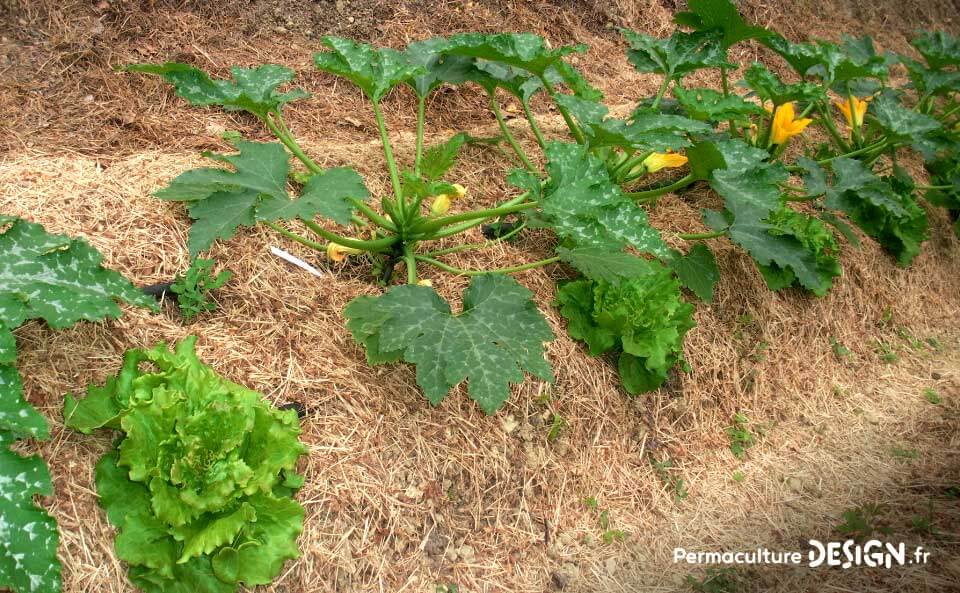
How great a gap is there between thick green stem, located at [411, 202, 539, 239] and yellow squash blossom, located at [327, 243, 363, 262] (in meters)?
0.24

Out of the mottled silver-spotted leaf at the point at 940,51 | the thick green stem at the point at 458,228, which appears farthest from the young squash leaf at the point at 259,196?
the mottled silver-spotted leaf at the point at 940,51

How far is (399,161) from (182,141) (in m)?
0.89

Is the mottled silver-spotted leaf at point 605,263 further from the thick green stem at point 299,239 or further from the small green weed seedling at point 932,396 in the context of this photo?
the small green weed seedling at point 932,396

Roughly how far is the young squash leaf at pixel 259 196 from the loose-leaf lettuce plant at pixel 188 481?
414mm

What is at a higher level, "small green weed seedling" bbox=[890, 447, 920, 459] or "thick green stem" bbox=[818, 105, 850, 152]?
"thick green stem" bbox=[818, 105, 850, 152]

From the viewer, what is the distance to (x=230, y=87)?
2.28 metres

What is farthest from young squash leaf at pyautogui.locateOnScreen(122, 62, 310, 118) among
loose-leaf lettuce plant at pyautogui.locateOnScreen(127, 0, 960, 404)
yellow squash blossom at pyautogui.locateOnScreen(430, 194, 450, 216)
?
yellow squash blossom at pyautogui.locateOnScreen(430, 194, 450, 216)

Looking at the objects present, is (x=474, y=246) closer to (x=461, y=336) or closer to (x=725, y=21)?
(x=461, y=336)

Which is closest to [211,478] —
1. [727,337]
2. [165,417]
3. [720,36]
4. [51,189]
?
[165,417]

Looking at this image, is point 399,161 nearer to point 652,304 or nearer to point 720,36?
point 652,304

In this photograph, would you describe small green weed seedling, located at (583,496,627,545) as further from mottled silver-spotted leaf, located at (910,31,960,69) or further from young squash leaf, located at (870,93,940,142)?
mottled silver-spotted leaf, located at (910,31,960,69)

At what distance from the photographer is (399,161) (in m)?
2.86

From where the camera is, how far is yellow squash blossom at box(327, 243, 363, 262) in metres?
2.35

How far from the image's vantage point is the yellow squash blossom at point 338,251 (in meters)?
2.35
